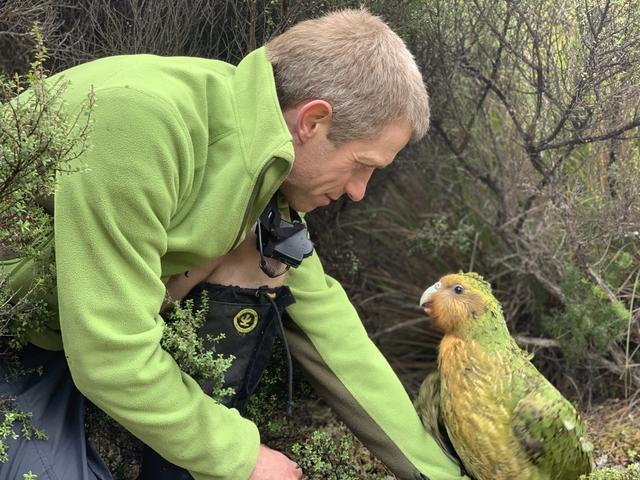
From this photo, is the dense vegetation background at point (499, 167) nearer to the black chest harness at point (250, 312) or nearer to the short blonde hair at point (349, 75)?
the black chest harness at point (250, 312)

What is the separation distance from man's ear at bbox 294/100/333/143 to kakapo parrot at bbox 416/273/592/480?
906 millimetres

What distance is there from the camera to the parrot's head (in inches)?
106

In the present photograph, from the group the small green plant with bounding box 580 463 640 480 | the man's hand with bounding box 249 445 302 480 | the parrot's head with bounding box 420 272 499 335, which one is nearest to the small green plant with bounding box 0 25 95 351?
the man's hand with bounding box 249 445 302 480

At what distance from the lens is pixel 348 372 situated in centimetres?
260

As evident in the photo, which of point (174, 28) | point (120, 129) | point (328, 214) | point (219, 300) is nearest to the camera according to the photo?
point (120, 129)

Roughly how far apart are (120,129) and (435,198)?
98.1 inches

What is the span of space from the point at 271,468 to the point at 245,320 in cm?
46

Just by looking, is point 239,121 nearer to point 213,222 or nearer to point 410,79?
point 213,222

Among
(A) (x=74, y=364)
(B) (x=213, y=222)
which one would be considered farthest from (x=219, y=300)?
(A) (x=74, y=364)

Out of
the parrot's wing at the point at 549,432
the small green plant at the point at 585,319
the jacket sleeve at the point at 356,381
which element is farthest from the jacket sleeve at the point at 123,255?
the small green plant at the point at 585,319

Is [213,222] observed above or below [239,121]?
below

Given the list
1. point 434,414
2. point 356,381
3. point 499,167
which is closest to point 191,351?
point 356,381

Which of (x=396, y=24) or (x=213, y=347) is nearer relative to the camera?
(x=213, y=347)

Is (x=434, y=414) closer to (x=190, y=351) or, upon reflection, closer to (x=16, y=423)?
(x=190, y=351)
